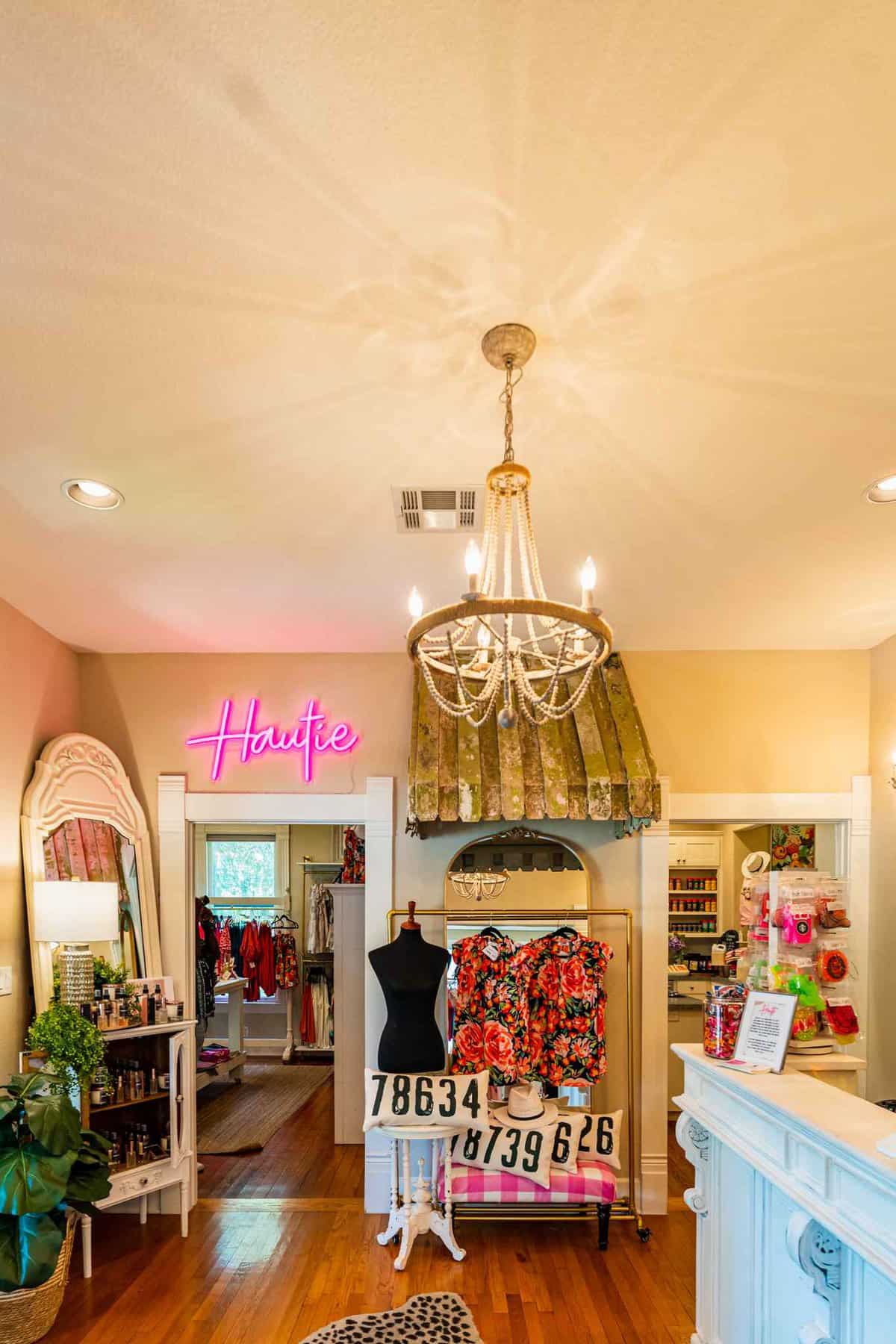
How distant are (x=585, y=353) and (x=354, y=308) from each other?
1.98ft

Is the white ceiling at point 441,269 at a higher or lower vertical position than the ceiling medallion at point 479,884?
higher

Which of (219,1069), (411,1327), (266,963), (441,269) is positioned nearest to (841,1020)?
(411,1327)

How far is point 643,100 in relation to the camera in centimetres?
158

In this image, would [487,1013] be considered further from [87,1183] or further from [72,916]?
[72,916]

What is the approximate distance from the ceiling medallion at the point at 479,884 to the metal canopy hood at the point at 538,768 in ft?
1.22

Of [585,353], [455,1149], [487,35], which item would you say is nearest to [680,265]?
[585,353]

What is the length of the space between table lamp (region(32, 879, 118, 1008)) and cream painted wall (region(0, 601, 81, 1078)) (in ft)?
0.45

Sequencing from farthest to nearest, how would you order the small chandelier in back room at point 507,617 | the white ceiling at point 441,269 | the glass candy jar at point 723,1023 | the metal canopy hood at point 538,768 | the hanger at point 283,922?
the hanger at point 283,922 < the metal canopy hood at point 538,768 < the glass candy jar at point 723,1023 < the small chandelier in back room at point 507,617 < the white ceiling at point 441,269

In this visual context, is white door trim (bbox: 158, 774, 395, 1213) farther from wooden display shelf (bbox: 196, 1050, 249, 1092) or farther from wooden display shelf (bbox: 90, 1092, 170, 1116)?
wooden display shelf (bbox: 196, 1050, 249, 1092)

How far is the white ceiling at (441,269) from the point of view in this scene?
1.51 m

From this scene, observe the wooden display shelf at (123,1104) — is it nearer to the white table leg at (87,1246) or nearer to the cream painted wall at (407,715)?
the white table leg at (87,1246)

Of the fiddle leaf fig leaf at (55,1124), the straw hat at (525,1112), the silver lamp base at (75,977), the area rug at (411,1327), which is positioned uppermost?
the silver lamp base at (75,977)

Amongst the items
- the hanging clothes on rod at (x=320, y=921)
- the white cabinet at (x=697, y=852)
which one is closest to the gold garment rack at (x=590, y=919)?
the white cabinet at (x=697, y=852)

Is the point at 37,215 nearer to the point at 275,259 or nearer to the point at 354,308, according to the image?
the point at 275,259
